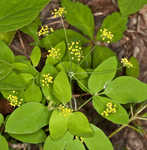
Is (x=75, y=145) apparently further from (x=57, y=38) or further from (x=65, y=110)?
(x=57, y=38)

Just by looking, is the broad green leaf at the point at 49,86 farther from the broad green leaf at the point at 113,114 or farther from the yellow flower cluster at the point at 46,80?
the broad green leaf at the point at 113,114

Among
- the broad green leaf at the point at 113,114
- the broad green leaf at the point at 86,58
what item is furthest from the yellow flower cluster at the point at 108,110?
the broad green leaf at the point at 86,58

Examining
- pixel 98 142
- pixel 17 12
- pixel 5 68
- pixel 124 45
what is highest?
pixel 17 12

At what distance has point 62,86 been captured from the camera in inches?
50.4

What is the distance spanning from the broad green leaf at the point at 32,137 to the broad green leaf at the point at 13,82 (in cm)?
28

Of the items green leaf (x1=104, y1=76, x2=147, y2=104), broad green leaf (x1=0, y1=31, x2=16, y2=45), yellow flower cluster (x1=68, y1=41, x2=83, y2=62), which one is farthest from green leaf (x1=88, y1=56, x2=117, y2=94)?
broad green leaf (x1=0, y1=31, x2=16, y2=45)

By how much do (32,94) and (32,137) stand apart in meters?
0.26

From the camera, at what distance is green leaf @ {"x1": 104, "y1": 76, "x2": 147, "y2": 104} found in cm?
137

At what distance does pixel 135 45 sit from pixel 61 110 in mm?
833

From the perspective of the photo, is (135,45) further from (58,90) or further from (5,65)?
(5,65)

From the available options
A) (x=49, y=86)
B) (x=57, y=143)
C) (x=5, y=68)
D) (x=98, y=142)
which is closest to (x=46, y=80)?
(x=49, y=86)

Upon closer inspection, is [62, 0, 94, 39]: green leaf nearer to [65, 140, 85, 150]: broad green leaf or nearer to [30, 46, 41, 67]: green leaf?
[30, 46, 41, 67]: green leaf

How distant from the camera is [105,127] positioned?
1688 millimetres

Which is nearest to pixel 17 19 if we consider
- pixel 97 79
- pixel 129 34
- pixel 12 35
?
pixel 12 35
